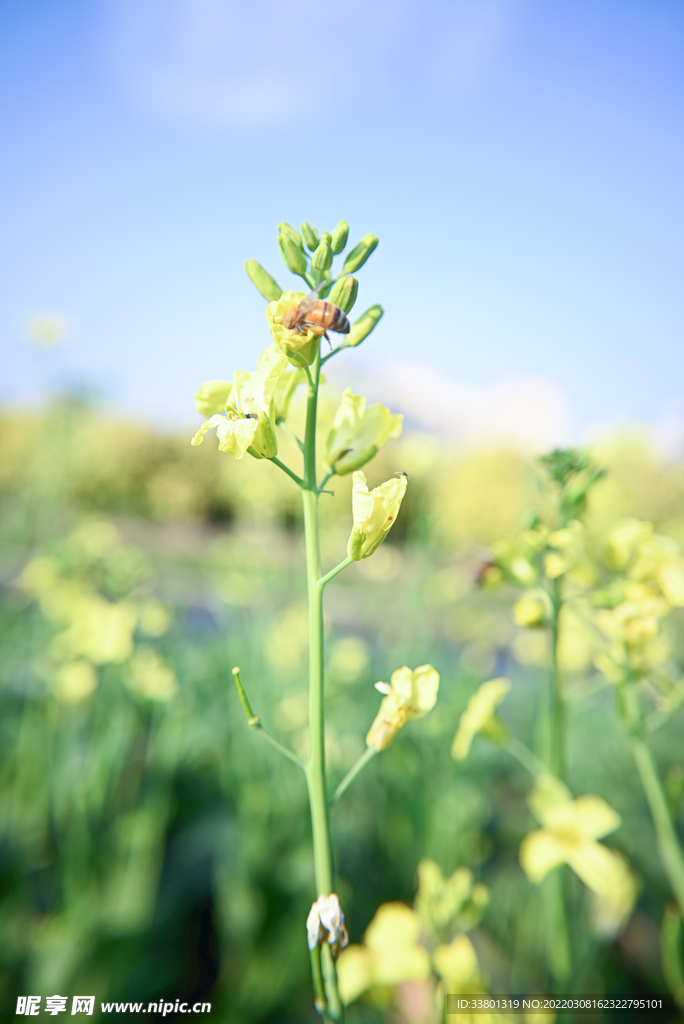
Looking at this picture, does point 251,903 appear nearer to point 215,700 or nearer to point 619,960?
point 619,960

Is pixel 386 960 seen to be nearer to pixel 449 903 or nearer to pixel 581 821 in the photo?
pixel 449 903

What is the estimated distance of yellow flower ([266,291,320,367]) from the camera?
0.64 meters

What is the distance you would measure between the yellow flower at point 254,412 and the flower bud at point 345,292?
0.11 m

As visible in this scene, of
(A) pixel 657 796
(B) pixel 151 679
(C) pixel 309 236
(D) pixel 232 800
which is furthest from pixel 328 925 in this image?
(D) pixel 232 800

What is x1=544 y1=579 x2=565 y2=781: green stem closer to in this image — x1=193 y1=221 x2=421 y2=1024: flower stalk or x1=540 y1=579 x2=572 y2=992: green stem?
x1=540 y1=579 x2=572 y2=992: green stem

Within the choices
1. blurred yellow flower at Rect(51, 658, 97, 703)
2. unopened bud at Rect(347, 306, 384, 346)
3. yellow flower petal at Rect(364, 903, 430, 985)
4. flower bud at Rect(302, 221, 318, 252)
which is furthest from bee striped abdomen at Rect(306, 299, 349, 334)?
blurred yellow flower at Rect(51, 658, 97, 703)

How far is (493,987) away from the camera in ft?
5.08

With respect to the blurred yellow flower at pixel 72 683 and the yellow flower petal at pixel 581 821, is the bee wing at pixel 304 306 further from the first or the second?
the blurred yellow flower at pixel 72 683

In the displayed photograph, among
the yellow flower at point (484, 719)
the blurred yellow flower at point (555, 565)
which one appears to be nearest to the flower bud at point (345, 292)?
the blurred yellow flower at point (555, 565)

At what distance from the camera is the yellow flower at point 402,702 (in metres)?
0.70

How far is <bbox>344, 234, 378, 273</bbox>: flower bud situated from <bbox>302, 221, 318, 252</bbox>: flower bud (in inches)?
2.6

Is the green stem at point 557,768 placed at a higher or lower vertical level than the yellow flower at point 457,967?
higher

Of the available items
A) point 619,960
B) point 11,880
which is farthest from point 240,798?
point 619,960

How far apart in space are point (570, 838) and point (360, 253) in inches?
42.7
